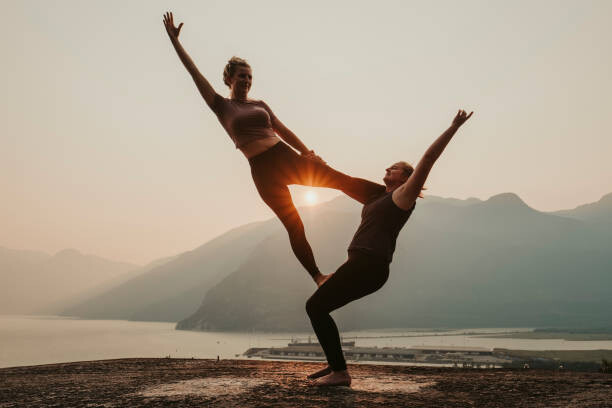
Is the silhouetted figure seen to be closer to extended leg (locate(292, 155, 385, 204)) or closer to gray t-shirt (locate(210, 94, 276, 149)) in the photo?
extended leg (locate(292, 155, 385, 204))

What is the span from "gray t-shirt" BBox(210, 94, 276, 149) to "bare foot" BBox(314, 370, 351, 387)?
2549 mm

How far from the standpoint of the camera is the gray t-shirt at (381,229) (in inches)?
170

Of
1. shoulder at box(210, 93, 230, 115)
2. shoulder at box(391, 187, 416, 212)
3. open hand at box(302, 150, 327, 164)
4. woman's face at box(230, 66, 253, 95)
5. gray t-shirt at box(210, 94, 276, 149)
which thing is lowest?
shoulder at box(391, 187, 416, 212)

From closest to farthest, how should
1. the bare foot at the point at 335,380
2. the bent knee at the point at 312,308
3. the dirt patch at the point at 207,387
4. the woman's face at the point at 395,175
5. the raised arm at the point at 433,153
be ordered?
the raised arm at the point at 433,153 → the dirt patch at the point at 207,387 → the bare foot at the point at 335,380 → the bent knee at the point at 312,308 → the woman's face at the point at 395,175

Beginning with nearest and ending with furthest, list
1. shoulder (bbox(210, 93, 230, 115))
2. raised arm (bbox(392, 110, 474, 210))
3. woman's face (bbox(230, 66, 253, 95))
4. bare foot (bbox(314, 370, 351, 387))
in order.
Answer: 1. raised arm (bbox(392, 110, 474, 210))
2. bare foot (bbox(314, 370, 351, 387))
3. shoulder (bbox(210, 93, 230, 115))
4. woman's face (bbox(230, 66, 253, 95))

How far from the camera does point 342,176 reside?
189 inches

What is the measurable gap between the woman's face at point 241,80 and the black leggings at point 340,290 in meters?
2.31

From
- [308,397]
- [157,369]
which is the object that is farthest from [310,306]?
[157,369]

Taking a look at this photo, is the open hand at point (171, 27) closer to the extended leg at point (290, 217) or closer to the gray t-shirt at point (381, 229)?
the extended leg at point (290, 217)

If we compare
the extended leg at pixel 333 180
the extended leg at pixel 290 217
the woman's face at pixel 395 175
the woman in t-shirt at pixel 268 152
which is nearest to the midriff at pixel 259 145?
the woman in t-shirt at pixel 268 152

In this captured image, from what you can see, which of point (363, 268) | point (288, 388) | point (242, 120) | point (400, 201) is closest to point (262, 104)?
point (242, 120)

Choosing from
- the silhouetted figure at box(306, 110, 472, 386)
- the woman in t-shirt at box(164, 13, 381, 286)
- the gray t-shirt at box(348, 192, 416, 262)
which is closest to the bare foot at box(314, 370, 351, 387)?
the silhouetted figure at box(306, 110, 472, 386)

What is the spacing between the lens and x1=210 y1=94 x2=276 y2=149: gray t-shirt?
4.94 meters

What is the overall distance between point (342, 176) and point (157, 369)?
3.81 metres
